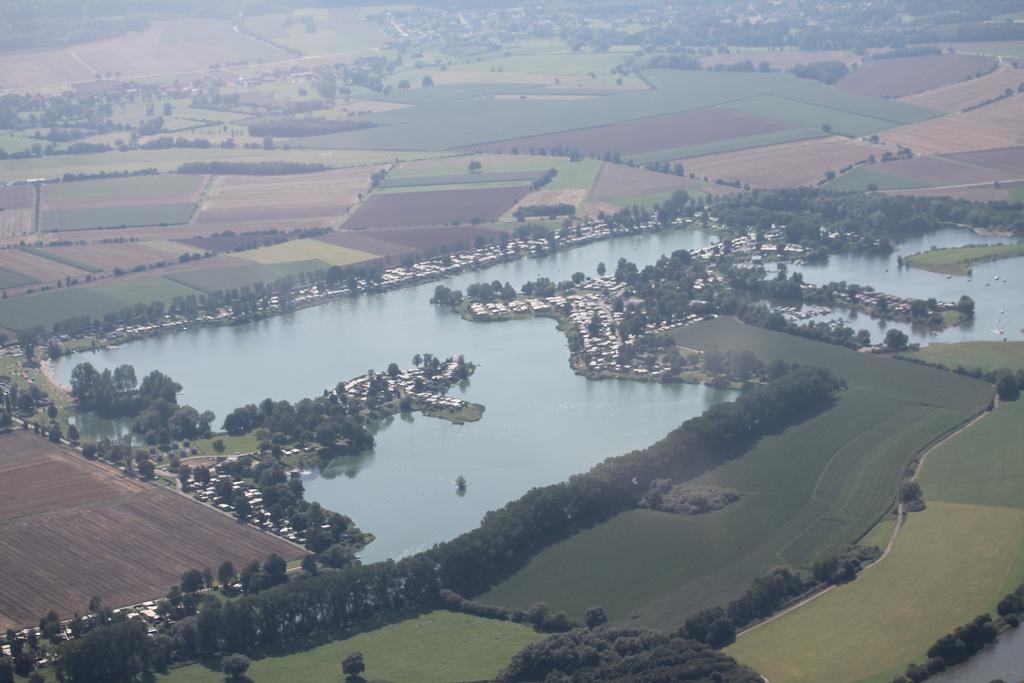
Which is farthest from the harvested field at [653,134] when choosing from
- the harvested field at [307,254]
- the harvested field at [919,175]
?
the harvested field at [307,254]

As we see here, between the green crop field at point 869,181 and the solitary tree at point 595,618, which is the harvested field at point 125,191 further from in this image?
the solitary tree at point 595,618

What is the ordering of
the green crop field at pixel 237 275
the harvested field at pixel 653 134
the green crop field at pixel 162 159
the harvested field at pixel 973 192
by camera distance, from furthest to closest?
the harvested field at pixel 653 134 → the green crop field at pixel 162 159 → the harvested field at pixel 973 192 → the green crop field at pixel 237 275

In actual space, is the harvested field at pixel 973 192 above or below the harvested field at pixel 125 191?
above

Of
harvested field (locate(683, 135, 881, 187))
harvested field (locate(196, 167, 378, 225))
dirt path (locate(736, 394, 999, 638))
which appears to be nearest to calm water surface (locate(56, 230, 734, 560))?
dirt path (locate(736, 394, 999, 638))

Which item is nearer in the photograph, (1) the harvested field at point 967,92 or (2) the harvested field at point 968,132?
(2) the harvested field at point 968,132

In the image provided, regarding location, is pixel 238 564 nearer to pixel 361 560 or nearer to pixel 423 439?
pixel 361 560

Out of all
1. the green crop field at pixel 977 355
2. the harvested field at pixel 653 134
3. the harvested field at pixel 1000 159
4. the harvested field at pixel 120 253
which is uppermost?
the harvested field at pixel 653 134

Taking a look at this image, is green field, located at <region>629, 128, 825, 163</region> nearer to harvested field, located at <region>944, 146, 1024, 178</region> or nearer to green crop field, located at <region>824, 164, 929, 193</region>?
green crop field, located at <region>824, 164, 929, 193</region>

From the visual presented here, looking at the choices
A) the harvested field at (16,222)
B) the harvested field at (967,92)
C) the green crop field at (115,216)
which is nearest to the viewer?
the harvested field at (16,222)
